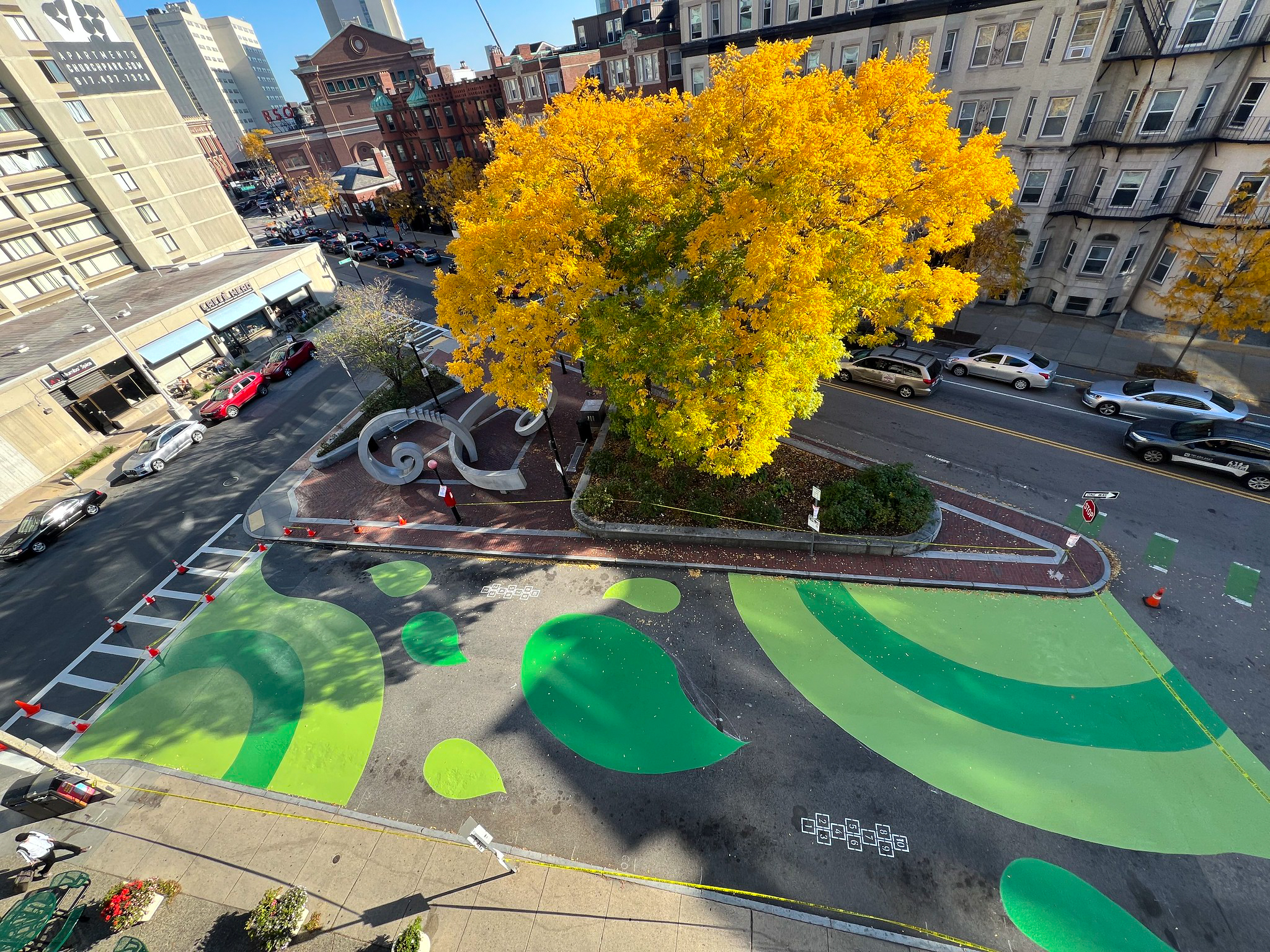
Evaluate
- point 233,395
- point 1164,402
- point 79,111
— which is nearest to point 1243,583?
point 1164,402

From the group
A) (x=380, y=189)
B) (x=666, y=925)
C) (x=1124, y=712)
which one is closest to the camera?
(x=666, y=925)

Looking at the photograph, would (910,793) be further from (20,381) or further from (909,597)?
(20,381)

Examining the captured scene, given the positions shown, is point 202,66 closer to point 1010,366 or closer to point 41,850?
point 41,850

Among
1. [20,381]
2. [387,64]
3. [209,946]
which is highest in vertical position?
[387,64]

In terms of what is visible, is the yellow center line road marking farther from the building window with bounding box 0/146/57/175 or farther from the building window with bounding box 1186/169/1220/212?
the building window with bounding box 0/146/57/175

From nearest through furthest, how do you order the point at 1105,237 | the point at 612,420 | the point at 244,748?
1. the point at 244,748
2. the point at 612,420
3. the point at 1105,237

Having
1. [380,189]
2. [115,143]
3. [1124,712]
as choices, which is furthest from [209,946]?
[380,189]
